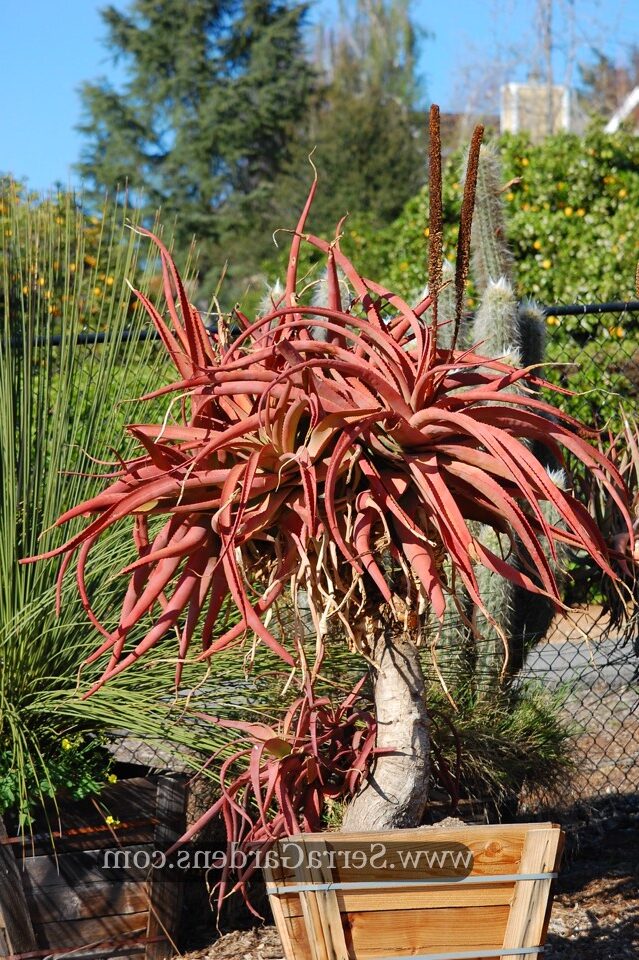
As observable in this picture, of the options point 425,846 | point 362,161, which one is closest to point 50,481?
point 425,846

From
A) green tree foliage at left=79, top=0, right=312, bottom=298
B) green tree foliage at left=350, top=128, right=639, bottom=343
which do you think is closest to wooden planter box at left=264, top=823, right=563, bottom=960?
green tree foliage at left=350, top=128, right=639, bottom=343

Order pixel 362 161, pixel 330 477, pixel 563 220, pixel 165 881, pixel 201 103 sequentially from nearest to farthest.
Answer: pixel 330 477 → pixel 165 881 → pixel 563 220 → pixel 362 161 → pixel 201 103

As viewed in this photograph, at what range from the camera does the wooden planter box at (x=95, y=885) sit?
2486 mm

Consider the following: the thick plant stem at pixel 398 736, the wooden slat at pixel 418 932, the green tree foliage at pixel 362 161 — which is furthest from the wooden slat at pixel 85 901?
the green tree foliage at pixel 362 161

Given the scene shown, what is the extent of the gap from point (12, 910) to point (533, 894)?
1434 millimetres

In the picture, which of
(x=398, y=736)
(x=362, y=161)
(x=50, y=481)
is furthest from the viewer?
(x=362, y=161)

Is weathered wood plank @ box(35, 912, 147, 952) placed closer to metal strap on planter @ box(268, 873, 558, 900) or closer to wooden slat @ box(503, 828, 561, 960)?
metal strap on planter @ box(268, 873, 558, 900)

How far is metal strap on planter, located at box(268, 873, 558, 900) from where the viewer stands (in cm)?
161

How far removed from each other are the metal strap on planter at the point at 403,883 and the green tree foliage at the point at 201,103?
807 inches

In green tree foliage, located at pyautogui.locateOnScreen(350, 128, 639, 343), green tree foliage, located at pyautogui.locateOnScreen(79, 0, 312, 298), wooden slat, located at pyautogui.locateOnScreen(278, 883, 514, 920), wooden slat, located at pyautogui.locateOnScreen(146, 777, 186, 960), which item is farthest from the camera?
green tree foliage, located at pyautogui.locateOnScreen(79, 0, 312, 298)

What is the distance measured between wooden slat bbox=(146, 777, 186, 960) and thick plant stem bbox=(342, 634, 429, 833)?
2.98 ft

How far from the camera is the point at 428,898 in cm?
165

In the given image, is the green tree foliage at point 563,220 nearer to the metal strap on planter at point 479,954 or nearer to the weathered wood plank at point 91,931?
→ the weathered wood plank at point 91,931

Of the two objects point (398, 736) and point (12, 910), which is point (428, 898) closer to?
point (398, 736)
